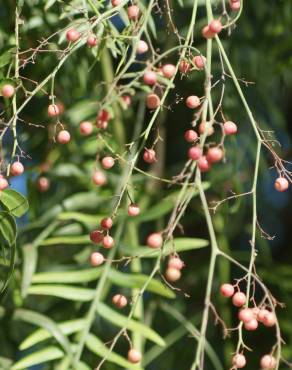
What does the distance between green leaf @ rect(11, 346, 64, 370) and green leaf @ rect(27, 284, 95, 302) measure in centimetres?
6

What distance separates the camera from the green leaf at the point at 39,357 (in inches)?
32.3

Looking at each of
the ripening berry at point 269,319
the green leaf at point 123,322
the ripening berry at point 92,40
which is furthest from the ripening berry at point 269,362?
the ripening berry at point 92,40

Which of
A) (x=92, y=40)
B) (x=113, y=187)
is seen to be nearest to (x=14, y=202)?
(x=92, y=40)

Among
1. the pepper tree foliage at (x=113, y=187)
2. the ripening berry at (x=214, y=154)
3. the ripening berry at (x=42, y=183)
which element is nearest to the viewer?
the ripening berry at (x=214, y=154)

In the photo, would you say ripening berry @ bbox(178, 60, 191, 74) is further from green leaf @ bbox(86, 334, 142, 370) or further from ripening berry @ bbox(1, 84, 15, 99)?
green leaf @ bbox(86, 334, 142, 370)

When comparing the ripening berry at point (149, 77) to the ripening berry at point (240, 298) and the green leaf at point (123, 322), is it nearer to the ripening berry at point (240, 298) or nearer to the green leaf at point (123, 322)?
the ripening berry at point (240, 298)

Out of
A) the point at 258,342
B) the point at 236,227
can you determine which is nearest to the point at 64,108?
the point at 236,227

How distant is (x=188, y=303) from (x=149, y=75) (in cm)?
85

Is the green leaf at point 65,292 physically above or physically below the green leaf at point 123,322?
above

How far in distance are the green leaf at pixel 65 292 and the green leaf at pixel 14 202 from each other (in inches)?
8.8

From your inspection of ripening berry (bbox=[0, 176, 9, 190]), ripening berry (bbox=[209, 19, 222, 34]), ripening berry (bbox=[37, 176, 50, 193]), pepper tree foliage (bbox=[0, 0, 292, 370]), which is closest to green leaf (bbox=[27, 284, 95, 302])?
pepper tree foliage (bbox=[0, 0, 292, 370])

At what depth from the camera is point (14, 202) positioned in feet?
2.23

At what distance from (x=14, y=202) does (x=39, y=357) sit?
23cm

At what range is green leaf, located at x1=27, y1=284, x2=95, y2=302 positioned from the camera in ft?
2.93
